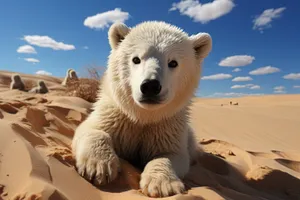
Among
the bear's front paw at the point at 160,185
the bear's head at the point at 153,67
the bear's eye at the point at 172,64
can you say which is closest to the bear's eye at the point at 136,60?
the bear's head at the point at 153,67

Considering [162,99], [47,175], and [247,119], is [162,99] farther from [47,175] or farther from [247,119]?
[247,119]

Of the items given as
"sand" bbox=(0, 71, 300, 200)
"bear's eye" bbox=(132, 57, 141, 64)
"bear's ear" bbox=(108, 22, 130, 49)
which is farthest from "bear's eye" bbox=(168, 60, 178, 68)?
"sand" bbox=(0, 71, 300, 200)

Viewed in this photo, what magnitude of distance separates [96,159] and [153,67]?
3.37 ft

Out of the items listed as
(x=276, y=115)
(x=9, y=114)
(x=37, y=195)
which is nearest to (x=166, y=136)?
(x=37, y=195)

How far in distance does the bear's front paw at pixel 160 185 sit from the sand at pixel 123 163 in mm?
85

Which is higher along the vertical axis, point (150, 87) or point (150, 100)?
point (150, 87)

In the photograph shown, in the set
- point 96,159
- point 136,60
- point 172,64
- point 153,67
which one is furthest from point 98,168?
point 172,64

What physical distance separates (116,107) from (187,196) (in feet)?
5.24

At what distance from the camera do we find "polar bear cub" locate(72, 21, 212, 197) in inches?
112

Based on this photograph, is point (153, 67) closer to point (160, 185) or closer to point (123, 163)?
point (123, 163)

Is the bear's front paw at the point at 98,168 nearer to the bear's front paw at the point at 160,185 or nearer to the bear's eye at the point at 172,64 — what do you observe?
the bear's front paw at the point at 160,185

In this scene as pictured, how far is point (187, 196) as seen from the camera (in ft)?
6.96

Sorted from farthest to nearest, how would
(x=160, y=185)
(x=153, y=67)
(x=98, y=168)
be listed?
(x=153, y=67)
(x=98, y=168)
(x=160, y=185)

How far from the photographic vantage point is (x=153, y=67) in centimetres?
291
